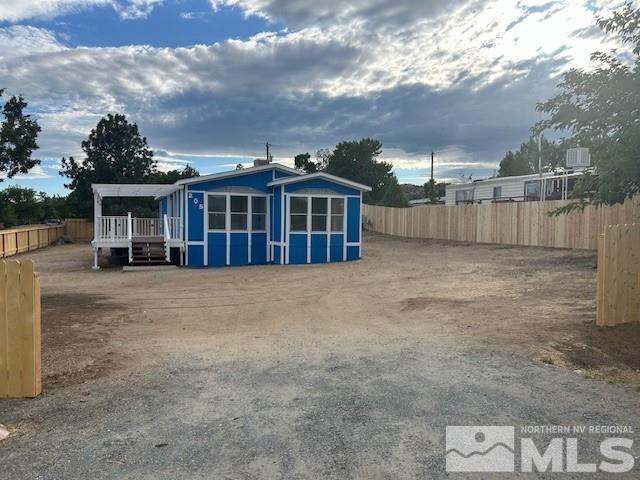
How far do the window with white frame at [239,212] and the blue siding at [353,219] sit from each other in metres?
3.83

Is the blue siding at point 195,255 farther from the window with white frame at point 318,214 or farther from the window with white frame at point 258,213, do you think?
the window with white frame at point 318,214

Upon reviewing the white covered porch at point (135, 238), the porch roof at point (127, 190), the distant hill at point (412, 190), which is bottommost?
the white covered porch at point (135, 238)

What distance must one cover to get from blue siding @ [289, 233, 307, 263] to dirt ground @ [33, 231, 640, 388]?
1610mm

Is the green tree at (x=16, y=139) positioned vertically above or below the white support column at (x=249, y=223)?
above

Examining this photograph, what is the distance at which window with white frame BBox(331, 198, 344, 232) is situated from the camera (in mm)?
18250

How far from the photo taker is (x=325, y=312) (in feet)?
29.2

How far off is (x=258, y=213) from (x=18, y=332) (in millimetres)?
13733

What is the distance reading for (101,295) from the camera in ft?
36.6

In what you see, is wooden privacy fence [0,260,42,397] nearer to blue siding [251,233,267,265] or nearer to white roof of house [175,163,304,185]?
white roof of house [175,163,304,185]

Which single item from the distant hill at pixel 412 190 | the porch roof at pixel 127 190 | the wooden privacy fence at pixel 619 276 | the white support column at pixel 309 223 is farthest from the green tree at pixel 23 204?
the distant hill at pixel 412 190

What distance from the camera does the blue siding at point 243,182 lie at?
1713cm

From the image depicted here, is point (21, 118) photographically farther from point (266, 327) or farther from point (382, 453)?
point (382, 453)

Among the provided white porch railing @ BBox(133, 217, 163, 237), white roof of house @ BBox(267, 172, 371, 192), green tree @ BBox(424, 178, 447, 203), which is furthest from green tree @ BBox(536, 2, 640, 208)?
green tree @ BBox(424, 178, 447, 203)

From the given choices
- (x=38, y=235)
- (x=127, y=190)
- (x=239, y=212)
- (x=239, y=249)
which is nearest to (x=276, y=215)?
(x=239, y=212)
